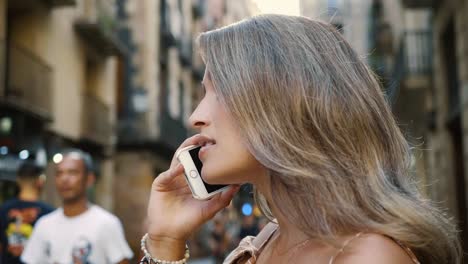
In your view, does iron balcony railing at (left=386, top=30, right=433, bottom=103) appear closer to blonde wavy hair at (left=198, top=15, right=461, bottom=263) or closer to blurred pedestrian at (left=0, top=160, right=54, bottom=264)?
blurred pedestrian at (left=0, top=160, right=54, bottom=264)

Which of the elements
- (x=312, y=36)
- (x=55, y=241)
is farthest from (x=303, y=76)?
(x=55, y=241)

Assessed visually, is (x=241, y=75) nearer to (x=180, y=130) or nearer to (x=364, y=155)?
(x=364, y=155)

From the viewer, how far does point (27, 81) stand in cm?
1394

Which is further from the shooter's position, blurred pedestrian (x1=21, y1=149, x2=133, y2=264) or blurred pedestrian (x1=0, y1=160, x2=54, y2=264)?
blurred pedestrian (x1=0, y1=160, x2=54, y2=264)

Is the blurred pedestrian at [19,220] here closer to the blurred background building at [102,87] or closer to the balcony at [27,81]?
the blurred background building at [102,87]

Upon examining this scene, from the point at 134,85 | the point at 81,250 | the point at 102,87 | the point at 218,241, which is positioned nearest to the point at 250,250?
the point at 81,250

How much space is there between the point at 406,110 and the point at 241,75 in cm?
2018

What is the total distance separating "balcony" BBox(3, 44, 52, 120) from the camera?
13.6 metres

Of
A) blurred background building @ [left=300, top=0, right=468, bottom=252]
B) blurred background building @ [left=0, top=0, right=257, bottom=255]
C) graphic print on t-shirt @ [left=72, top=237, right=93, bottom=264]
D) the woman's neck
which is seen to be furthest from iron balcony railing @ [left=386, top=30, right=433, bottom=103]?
the woman's neck

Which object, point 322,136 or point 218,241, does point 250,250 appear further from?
point 218,241

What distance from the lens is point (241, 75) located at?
147 cm

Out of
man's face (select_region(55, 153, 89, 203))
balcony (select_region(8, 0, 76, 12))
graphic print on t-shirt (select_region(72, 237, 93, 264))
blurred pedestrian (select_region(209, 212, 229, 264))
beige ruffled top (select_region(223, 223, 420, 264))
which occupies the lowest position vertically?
blurred pedestrian (select_region(209, 212, 229, 264))

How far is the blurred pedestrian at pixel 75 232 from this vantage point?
4730mm

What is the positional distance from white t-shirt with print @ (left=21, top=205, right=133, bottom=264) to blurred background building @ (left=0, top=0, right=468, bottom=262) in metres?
2.13
